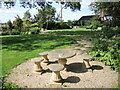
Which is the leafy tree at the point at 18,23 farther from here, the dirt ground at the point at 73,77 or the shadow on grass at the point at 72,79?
the shadow on grass at the point at 72,79

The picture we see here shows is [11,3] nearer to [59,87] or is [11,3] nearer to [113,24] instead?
[59,87]

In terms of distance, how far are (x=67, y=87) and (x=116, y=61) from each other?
2.49 meters

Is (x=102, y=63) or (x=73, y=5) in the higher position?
(x=73, y=5)

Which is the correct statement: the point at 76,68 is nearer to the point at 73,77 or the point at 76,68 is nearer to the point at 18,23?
the point at 73,77

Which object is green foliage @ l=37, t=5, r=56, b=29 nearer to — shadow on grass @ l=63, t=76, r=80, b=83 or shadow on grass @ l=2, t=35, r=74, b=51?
shadow on grass @ l=2, t=35, r=74, b=51

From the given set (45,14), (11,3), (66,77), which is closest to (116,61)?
(66,77)

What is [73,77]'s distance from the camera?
484 cm

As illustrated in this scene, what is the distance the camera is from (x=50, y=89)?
4070 mm

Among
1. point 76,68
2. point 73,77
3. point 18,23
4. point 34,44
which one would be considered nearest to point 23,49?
point 34,44

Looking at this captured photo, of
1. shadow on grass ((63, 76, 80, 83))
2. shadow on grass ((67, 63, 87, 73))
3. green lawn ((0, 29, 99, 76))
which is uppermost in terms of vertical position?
green lawn ((0, 29, 99, 76))

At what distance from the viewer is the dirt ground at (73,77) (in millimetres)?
4285

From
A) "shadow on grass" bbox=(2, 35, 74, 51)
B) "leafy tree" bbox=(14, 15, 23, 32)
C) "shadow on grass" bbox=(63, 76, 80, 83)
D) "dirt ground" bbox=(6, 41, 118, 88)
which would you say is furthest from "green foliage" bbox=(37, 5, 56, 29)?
"shadow on grass" bbox=(63, 76, 80, 83)

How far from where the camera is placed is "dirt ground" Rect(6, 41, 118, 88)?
14.1ft

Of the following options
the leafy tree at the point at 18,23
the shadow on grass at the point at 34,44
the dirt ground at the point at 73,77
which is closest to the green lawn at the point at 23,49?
the shadow on grass at the point at 34,44
